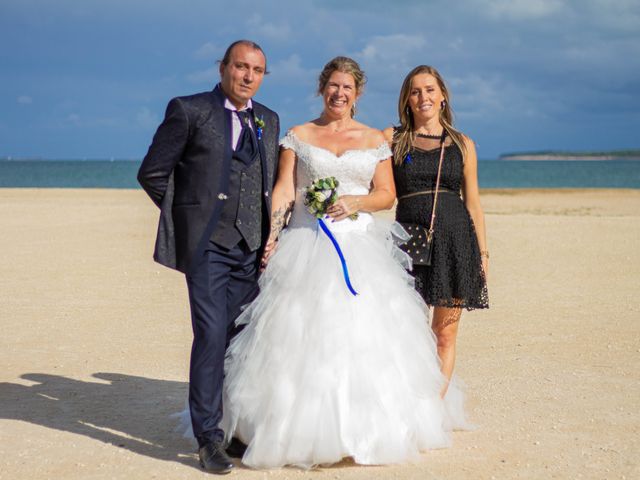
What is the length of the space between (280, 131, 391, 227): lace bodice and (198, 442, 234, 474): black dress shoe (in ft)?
4.93

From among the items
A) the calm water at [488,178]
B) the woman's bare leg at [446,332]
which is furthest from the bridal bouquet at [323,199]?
the calm water at [488,178]

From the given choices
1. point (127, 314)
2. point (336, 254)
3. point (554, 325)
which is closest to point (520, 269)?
point (554, 325)

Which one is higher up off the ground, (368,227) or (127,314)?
(368,227)

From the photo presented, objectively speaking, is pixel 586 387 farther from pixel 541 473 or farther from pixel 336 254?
pixel 336 254

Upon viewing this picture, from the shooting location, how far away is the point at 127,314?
34.2ft

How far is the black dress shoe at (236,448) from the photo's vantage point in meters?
5.48

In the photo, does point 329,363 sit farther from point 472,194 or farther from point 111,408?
point 111,408

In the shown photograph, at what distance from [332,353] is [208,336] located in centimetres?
75

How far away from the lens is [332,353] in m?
5.18

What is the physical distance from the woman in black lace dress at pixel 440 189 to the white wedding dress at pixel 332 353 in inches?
13.7

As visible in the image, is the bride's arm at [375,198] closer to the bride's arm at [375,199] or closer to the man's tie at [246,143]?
the bride's arm at [375,199]

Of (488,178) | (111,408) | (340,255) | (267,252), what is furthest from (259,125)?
(488,178)

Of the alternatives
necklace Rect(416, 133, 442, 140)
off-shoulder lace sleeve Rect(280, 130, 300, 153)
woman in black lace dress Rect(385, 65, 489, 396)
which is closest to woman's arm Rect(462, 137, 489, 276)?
woman in black lace dress Rect(385, 65, 489, 396)

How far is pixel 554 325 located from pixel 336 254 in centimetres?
525
